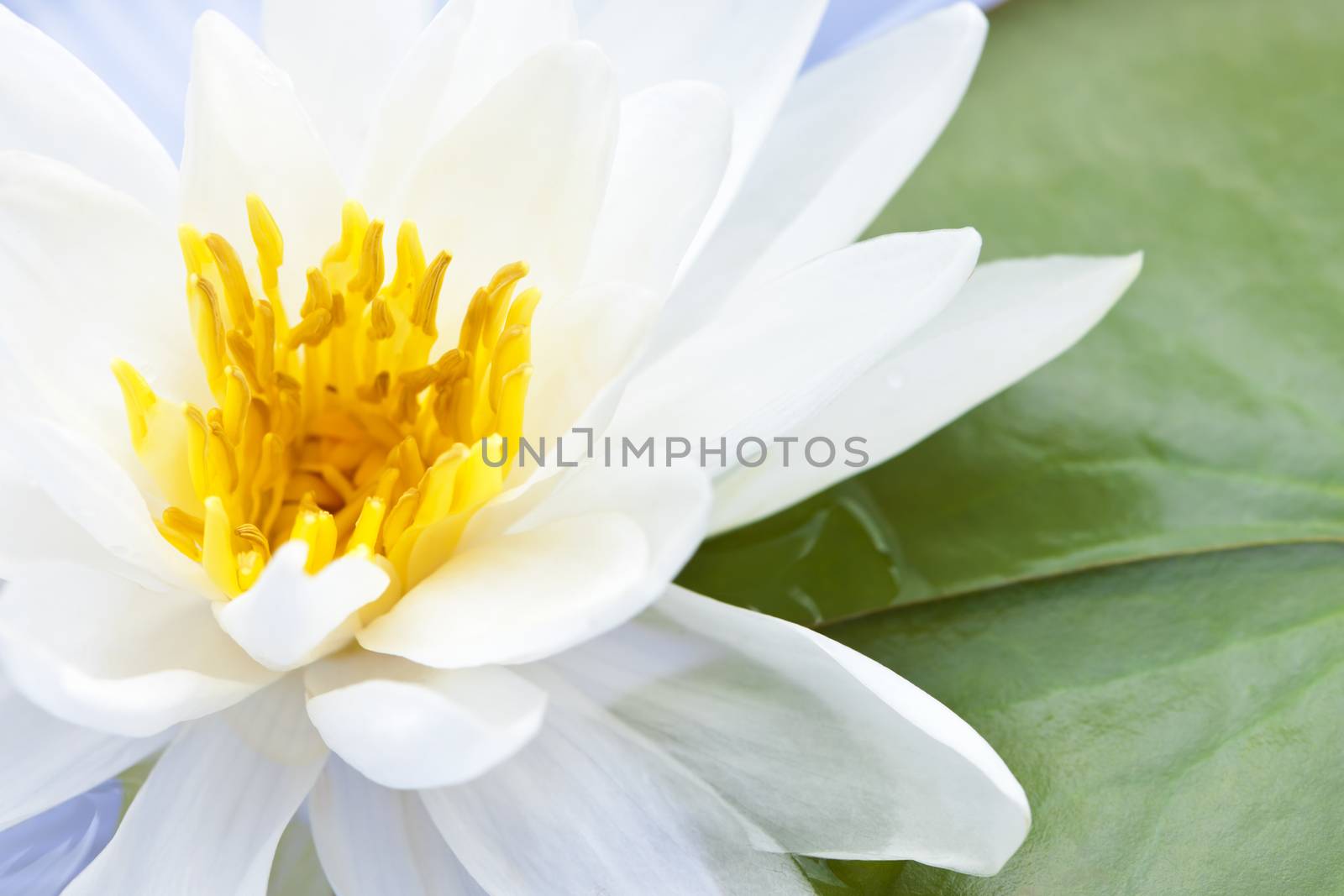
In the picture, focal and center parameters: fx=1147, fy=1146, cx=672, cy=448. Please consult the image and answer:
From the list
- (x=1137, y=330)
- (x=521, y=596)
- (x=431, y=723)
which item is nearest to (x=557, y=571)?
(x=521, y=596)

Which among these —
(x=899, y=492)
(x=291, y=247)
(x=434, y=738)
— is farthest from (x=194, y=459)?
(x=899, y=492)

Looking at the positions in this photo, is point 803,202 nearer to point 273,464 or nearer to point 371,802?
point 273,464

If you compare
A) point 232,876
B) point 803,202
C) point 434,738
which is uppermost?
point 803,202

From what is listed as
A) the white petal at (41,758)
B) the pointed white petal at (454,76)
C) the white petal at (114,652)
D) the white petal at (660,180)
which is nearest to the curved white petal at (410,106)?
the pointed white petal at (454,76)

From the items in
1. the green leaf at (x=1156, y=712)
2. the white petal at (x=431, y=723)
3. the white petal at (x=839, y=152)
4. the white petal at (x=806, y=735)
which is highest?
the white petal at (x=839, y=152)

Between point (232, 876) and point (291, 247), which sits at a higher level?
point (291, 247)

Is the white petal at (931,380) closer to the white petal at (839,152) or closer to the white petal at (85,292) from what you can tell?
the white petal at (839,152)
